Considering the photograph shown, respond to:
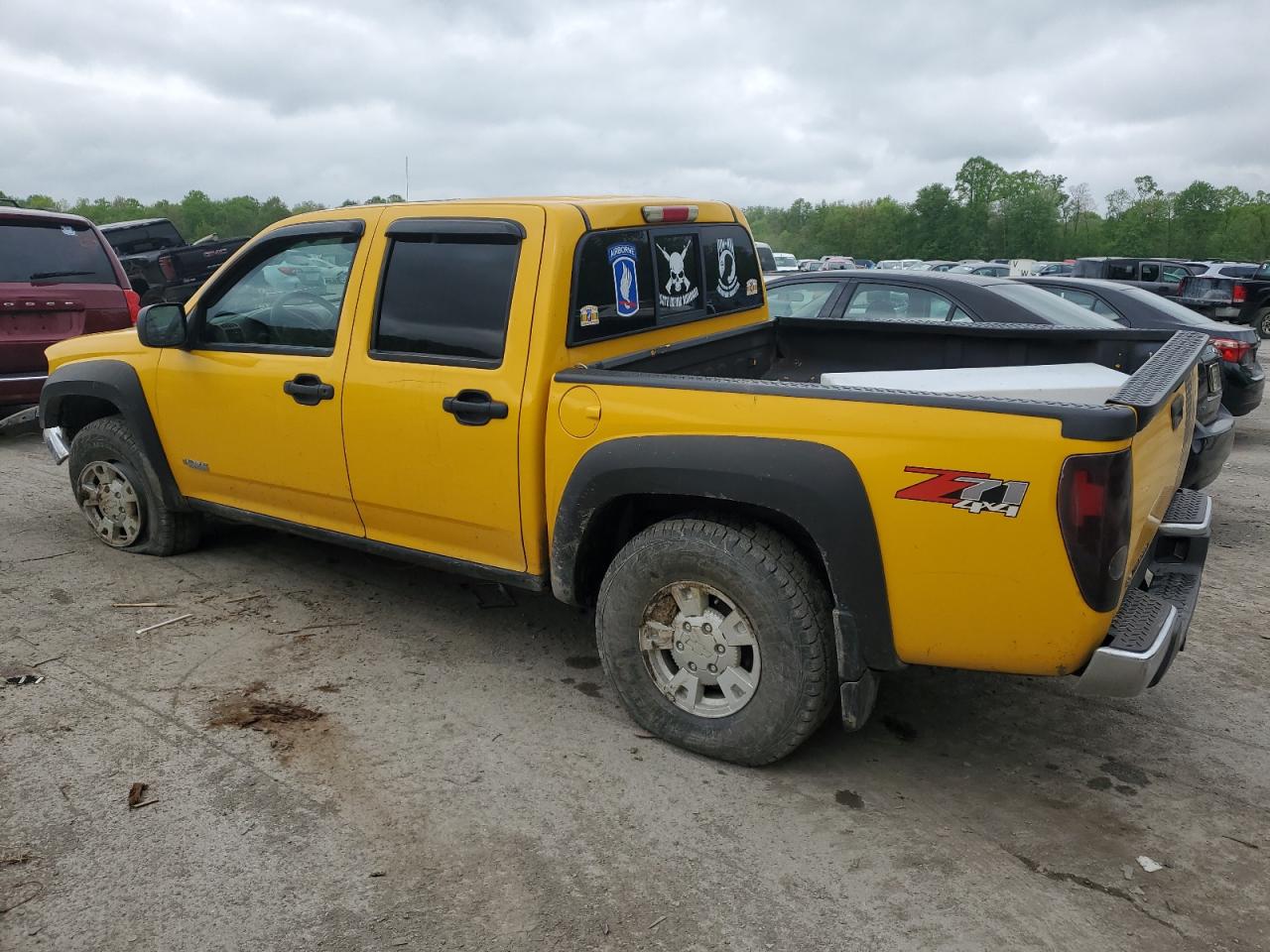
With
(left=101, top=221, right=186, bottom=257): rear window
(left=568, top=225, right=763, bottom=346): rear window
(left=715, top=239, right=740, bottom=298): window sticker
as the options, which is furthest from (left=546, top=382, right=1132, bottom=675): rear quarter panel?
(left=101, top=221, right=186, bottom=257): rear window

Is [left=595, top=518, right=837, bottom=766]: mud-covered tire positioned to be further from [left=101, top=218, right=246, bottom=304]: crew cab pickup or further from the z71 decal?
[left=101, top=218, right=246, bottom=304]: crew cab pickup

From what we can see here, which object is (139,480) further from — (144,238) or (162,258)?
(144,238)

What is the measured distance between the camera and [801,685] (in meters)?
3.19

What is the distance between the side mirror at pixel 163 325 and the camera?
4.59 metres

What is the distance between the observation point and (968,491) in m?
2.75

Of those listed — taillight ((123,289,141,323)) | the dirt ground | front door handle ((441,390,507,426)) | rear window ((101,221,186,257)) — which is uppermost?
rear window ((101,221,186,257))

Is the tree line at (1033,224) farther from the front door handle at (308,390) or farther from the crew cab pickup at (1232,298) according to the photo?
the front door handle at (308,390)

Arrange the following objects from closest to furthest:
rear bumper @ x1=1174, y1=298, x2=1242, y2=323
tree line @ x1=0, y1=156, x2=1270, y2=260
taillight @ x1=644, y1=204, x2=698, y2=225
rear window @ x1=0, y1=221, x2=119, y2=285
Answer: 1. taillight @ x1=644, y1=204, x2=698, y2=225
2. rear window @ x1=0, y1=221, x2=119, y2=285
3. rear bumper @ x1=1174, y1=298, x2=1242, y2=323
4. tree line @ x1=0, y1=156, x2=1270, y2=260

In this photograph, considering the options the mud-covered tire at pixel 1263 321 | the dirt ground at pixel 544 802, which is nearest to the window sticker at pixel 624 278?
the dirt ground at pixel 544 802

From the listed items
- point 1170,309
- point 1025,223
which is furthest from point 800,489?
point 1025,223

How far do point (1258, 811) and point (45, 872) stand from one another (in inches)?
140

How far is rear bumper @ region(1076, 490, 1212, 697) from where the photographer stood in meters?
2.81

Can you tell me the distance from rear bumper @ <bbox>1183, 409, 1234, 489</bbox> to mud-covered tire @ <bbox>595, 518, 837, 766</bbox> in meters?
2.89

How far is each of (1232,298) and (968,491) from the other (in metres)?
21.8
